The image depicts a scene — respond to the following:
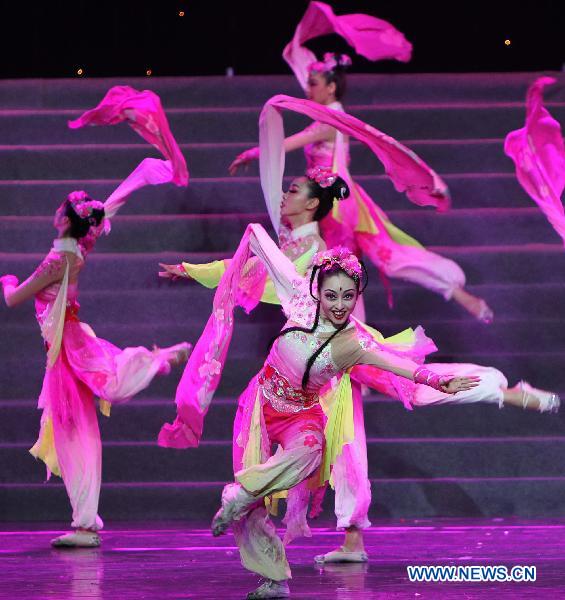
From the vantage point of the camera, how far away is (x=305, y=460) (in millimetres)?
4453

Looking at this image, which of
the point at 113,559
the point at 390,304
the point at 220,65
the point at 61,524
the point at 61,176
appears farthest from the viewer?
the point at 220,65

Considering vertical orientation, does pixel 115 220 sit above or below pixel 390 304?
above

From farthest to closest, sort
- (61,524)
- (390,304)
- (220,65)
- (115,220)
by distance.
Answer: (220,65) < (115,220) < (390,304) < (61,524)

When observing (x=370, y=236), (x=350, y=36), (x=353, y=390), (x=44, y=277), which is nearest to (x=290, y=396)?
(x=353, y=390)

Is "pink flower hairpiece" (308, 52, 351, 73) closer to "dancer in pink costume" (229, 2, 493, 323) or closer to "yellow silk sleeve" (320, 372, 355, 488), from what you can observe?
"dancer in pink costume" (229, 2, 493, 323)

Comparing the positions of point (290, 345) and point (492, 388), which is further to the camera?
point (492, 388)

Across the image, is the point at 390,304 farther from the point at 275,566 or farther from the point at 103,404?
the point at 275,566

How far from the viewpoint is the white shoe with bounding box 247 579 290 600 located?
4.37 meters

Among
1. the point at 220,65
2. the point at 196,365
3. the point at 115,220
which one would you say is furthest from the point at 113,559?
the point at 220,65

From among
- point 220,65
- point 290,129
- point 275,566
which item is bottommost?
point 275,566

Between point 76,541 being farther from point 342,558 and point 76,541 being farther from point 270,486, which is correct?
point 270,486

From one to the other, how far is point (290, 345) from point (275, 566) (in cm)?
66

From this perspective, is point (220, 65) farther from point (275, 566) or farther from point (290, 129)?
point (275, 566)

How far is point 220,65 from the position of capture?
10.5 metres
